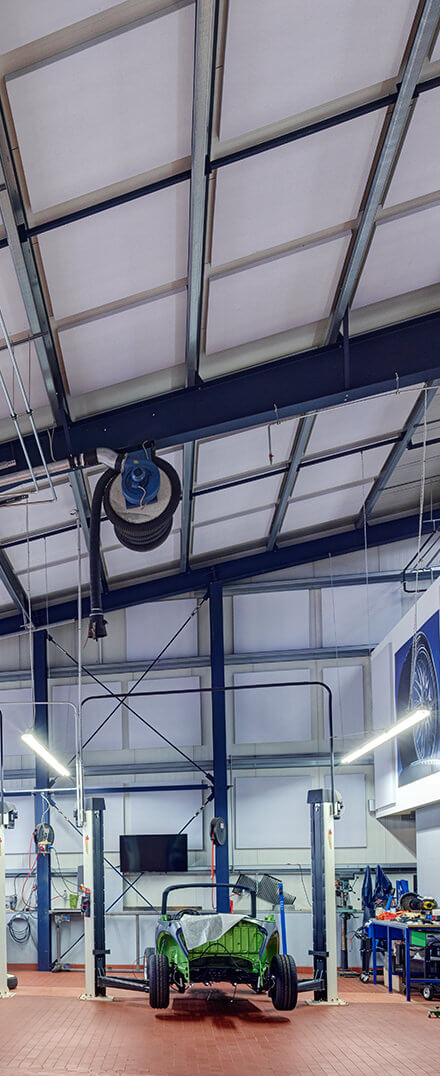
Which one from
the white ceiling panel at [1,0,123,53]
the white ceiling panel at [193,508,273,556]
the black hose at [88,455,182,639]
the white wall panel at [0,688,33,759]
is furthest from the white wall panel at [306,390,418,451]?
the white wall panel at [0,688,33,759]

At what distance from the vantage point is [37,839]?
703 inches

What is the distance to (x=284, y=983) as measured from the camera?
444 inches

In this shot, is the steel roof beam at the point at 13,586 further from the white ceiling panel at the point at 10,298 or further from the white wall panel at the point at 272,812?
the white ceiling panel at the point at 10,298

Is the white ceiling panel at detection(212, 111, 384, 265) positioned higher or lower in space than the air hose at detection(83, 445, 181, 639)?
higher

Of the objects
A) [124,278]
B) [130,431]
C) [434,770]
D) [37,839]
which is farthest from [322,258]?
[37,839]

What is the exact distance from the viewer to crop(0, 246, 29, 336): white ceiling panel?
820 centimetres

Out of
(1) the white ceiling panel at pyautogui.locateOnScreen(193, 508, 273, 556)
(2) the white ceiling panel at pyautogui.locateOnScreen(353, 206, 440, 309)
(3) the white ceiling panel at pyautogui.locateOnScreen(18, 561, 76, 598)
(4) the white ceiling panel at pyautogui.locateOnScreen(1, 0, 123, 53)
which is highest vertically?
(2) the white ceiling panel at pyautogui.locateOnScreen(353, 206, 440, 309)

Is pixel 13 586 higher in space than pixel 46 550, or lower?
lower

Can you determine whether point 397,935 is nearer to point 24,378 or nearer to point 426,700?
point 426,700

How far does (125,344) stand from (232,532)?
24.7 ft

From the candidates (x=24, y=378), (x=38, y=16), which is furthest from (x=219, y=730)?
(x=38, y=16)

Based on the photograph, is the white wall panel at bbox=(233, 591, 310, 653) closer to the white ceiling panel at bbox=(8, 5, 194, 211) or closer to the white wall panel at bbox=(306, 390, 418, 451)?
the white wall panel at bbox=(306, 390, 418, 451)

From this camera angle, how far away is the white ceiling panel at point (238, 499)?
48.6 ft

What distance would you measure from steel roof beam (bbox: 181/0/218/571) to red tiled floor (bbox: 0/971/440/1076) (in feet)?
21.7
